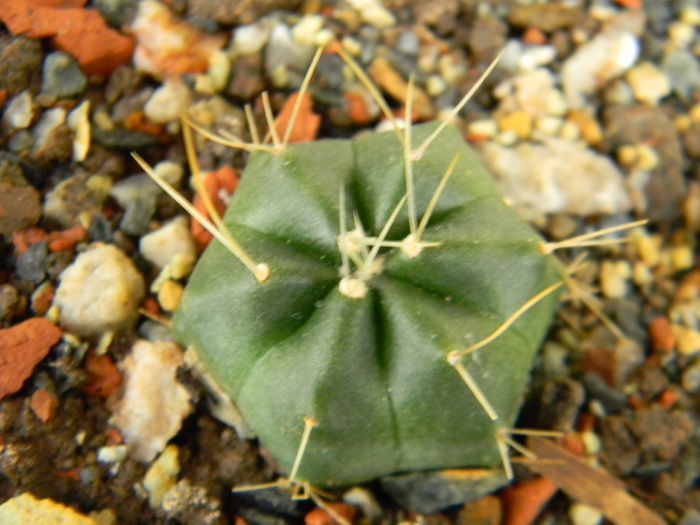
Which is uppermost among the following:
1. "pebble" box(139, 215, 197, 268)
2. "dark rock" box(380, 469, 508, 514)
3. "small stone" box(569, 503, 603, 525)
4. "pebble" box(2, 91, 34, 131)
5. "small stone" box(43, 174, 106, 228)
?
"pebble" box(2, 91, 34, 131)

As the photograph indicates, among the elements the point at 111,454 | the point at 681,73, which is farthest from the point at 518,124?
the point at 111,454

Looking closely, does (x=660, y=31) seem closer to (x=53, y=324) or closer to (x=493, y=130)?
(x=493, y=130)

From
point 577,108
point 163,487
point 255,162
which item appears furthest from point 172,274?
point 577,108

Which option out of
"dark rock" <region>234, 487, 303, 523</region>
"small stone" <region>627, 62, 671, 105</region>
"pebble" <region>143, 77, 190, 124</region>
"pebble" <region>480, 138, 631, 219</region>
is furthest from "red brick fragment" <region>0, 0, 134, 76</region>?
"small stone" <region>627, 62, 671, 105</region>

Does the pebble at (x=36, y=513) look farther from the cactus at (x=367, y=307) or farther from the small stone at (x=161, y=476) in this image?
the cactus at (x=367, y=307)

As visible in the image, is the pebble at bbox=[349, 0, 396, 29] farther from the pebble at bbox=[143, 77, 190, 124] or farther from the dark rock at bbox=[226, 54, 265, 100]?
the pebble at bbox=[143, 77, 190, 124]

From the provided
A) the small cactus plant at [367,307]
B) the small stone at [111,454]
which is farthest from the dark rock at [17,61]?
the small stone at [111,454]
